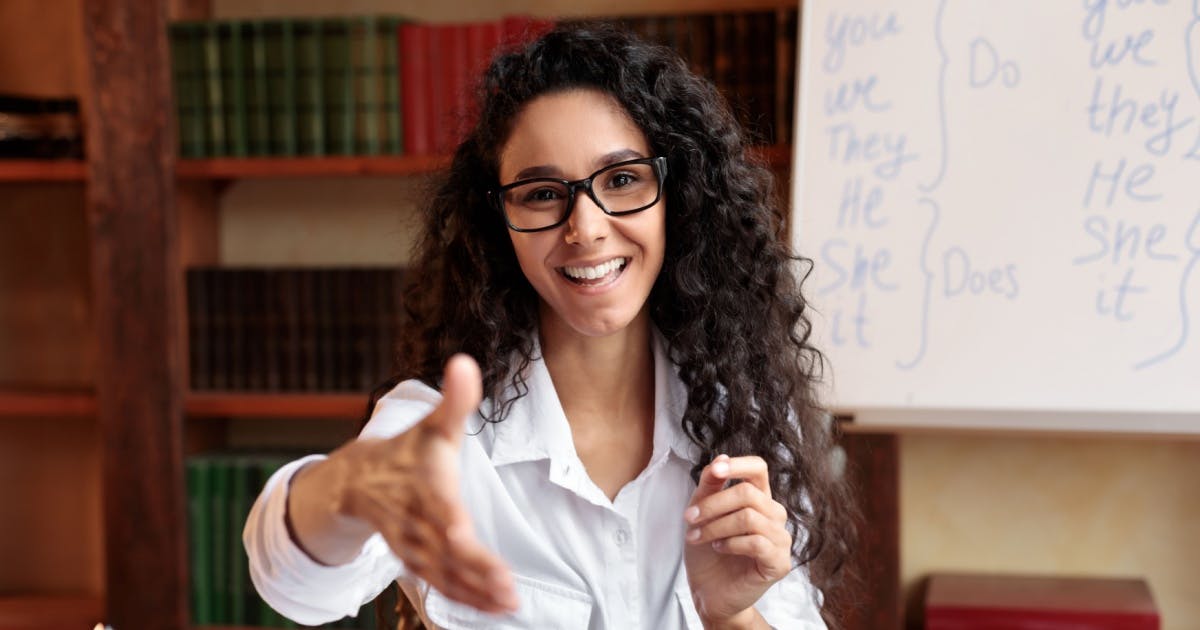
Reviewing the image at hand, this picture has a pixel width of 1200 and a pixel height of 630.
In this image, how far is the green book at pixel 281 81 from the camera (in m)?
2.35

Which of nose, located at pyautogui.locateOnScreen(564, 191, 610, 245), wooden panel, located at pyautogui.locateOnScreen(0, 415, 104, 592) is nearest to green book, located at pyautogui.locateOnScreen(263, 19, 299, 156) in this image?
wooden panel, located at pyautogui.locateOnScreen(0, 415, 104, 592)

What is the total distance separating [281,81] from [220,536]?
0.91 meters

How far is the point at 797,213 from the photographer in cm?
199

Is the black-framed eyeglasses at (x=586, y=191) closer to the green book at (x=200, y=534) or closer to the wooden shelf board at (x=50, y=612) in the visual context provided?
the green book at (x=200, y=534)

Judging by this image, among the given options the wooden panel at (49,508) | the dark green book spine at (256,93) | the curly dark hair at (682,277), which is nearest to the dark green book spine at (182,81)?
the dark green book spine at (256,93)

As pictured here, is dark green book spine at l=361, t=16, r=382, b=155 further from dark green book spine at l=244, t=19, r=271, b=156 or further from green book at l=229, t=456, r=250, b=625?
green book at l=229, t=456, r=250, b=625

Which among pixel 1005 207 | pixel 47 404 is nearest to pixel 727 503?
pixel 1005 207

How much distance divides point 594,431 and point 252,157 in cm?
128

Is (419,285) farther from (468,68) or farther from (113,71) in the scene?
(113,71)

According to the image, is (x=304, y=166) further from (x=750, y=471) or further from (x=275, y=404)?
(x=750, y=471)

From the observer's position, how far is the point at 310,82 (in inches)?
92.5

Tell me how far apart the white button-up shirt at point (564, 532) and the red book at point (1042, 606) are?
926 millimetres

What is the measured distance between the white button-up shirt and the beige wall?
3.85 ft

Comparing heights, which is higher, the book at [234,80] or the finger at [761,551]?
the book at [234,80]
